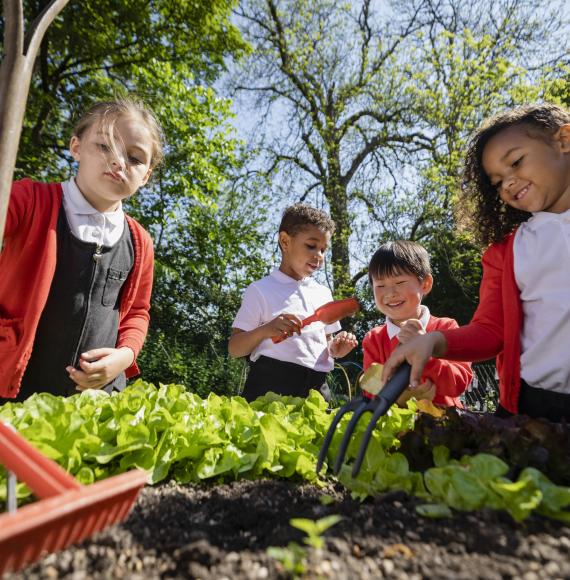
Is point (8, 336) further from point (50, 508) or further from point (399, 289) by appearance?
point (399, 289)

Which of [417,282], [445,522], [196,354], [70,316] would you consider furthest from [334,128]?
[445,522]

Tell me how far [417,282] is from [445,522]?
178 centimetres

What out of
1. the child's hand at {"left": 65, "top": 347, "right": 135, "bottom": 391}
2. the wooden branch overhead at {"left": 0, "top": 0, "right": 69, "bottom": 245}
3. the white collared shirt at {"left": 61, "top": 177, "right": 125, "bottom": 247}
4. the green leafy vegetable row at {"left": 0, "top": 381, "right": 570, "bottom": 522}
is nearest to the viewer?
the green leafy vegetable row at {"left": 0, "top": 381, "right": 570, "bottom": 522}

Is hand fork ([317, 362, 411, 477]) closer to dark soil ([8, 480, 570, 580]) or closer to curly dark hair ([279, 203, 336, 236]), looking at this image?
dark soil ([8, 480, 570, 580])

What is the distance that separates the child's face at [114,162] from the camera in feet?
5.98

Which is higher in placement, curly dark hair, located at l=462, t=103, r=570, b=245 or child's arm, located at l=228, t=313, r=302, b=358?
curly dark hair, located at l=462, t=103, r=570, b=245

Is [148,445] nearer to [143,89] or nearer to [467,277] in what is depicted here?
[143,89]

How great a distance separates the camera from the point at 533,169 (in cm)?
161

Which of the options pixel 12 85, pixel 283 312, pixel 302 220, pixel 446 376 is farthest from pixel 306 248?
pixel 12 85

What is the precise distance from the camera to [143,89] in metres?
8.45

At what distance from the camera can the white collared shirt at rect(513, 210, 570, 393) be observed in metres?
1.54

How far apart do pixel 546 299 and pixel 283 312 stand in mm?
1557

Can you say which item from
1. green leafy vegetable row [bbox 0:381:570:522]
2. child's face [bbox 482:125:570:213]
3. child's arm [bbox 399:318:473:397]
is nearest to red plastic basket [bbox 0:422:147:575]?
green leafy vegetable row [bbox 0:381:570:522]

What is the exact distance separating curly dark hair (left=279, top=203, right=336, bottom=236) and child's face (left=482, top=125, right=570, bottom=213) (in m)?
1.44
